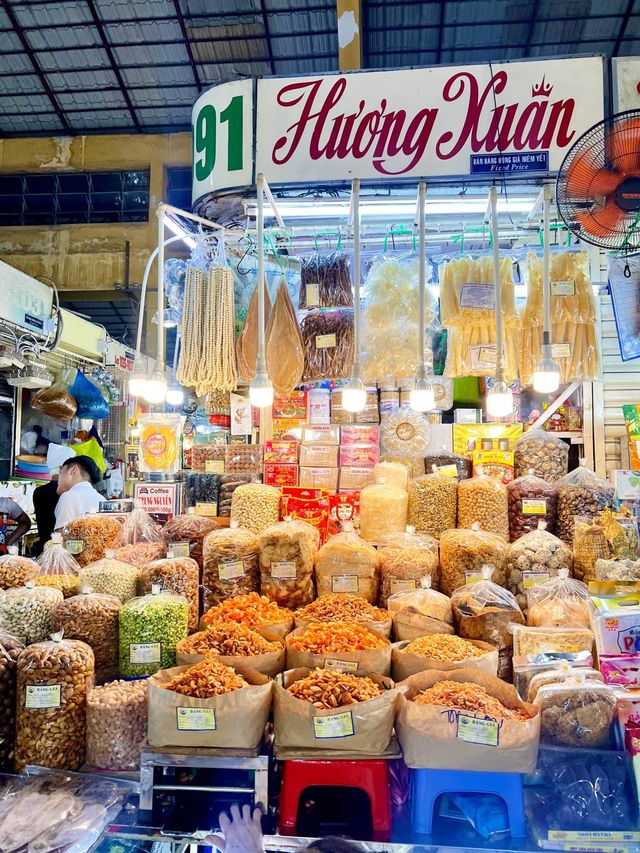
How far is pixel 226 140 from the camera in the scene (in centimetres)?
290

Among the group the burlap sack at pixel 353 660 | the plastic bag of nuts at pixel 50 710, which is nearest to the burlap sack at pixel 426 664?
the burlap sack at pixel 353 660

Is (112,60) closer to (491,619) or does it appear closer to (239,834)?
(491,619)

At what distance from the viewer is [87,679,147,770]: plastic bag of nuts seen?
73.5 inches

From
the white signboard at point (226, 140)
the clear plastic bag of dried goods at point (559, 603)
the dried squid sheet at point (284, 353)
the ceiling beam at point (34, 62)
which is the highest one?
the ceiling beam at point (34, 62)

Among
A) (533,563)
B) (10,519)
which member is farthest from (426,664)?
(10,519)

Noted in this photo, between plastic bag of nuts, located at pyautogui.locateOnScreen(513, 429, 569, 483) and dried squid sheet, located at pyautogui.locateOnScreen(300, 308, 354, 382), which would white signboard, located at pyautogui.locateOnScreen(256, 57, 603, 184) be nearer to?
dried squid sheet, located at pyautogui.locateOnScreen(300, 308, 354, 382)

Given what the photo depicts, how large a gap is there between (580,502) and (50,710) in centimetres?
226

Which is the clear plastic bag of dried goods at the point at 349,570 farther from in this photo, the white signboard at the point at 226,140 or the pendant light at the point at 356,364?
the white signboard at the point at 226,140

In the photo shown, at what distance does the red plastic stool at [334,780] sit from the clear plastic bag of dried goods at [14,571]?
1.55 meters

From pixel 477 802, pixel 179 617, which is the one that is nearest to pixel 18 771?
pixel 179 617

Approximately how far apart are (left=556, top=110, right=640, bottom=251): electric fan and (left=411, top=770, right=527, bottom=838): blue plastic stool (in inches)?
77.0

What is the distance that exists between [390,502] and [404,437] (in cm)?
63

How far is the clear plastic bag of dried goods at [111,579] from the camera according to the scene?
2.48 meters

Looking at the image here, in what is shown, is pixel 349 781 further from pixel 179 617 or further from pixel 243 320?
pixel 243 320
